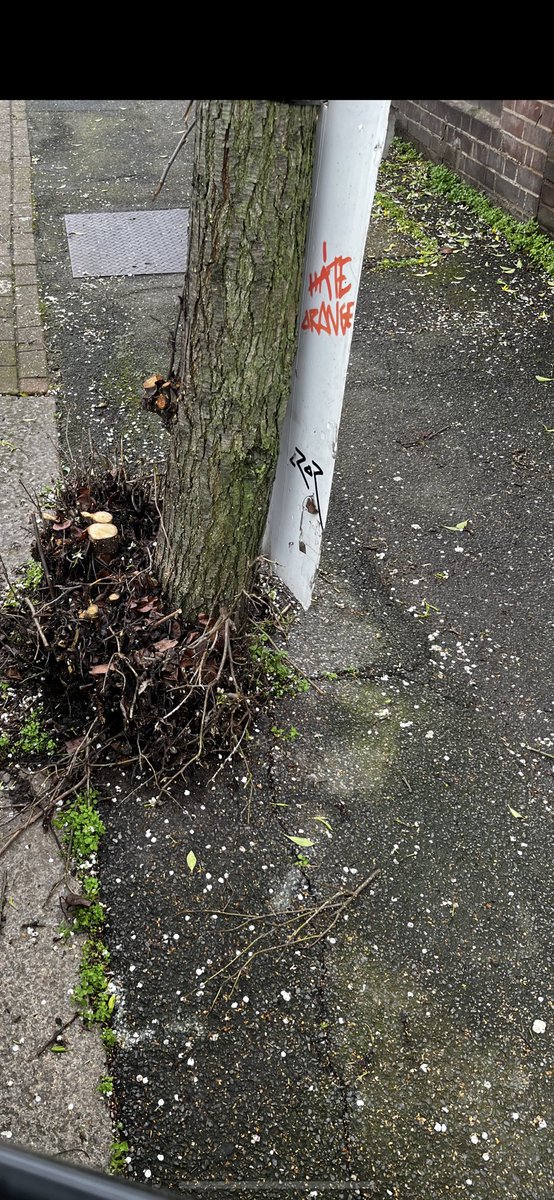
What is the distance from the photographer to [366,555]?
4.20 m

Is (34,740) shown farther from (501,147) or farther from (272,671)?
(501,147)

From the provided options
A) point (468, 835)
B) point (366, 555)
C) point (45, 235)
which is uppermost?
point (45, 235)

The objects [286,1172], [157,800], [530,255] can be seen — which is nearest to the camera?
[286,1172]

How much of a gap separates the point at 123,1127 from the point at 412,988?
0.85 meters

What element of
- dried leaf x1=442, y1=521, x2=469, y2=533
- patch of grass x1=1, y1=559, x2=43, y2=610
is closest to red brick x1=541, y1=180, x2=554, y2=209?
dried leaf x1=442, y1=521, x2=469, y2=533

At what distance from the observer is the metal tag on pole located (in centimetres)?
254

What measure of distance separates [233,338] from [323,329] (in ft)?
0.87

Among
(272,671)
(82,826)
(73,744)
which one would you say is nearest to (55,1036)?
(82,826)

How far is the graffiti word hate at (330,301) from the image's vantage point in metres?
2.74

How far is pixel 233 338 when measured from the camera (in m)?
2.82

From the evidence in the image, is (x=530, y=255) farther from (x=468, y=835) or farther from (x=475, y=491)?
(x=468, y=835)

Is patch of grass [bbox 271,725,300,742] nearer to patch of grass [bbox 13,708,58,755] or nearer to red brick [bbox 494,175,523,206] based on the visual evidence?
patch of grass [bbox 13,708,58,755]

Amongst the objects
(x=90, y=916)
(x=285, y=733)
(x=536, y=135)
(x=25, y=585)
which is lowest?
(x=90, y=916)

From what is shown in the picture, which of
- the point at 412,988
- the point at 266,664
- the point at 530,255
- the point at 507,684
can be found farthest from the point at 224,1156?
the point at 530,255
